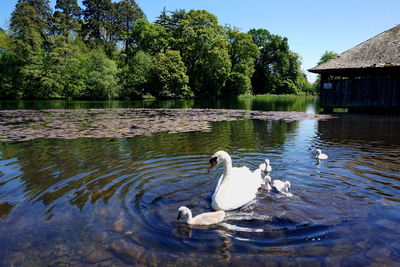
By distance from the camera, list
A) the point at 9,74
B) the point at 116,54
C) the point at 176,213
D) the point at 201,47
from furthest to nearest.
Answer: the point at 116,54 < the point at 201,47 < the point at 9,74 < the point at 176,213

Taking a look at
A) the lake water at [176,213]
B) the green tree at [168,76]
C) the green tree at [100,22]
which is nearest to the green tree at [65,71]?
the green tree at [168,76]

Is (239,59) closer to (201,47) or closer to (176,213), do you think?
(201,47)

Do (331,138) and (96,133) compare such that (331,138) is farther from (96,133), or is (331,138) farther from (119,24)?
(119,24)

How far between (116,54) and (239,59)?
32966mm

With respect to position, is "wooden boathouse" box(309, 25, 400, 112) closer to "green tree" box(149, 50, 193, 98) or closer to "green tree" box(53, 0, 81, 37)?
"green tree" box(149, 50, 193, 98)

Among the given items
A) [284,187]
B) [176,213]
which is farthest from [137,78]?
[176,213]

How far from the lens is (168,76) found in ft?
190

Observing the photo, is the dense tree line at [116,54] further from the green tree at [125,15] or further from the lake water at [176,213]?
the lake water at [176,213]

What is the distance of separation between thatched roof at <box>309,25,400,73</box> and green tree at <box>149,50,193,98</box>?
119ft

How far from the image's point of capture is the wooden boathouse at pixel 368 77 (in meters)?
24.6

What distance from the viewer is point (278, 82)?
3541 inches

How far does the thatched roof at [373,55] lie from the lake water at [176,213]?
17946 millimetres

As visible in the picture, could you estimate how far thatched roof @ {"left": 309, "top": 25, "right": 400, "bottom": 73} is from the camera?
78.5 ft

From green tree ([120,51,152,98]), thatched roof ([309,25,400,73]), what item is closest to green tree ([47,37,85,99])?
green tree ([120,51,152,98])
